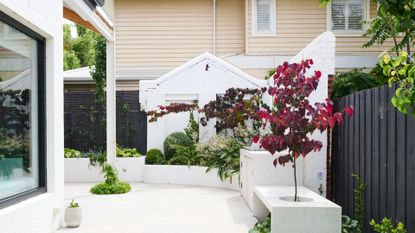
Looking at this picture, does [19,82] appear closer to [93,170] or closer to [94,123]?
[93,170]

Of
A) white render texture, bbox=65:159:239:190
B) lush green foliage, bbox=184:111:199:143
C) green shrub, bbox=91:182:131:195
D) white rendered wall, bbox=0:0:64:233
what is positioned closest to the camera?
white rendered wall, bbox=0:0:64:233

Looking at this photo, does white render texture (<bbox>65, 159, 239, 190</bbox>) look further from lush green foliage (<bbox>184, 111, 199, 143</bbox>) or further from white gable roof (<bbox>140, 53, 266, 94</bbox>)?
white gable roof (<bbox>140, 53, 266, 94</bbox>)

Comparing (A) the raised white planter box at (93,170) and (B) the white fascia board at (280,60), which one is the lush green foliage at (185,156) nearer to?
(A) the raised white planter box at (93,170)

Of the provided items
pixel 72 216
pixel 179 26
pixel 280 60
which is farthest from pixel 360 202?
pixel 179 26

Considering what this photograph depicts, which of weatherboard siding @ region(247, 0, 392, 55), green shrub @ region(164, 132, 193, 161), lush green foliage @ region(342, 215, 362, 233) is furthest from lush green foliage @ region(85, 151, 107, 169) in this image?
lush green foliage @ region(342, 215, 362, 233)

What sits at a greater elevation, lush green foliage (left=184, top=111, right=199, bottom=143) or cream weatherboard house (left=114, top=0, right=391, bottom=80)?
cream weatherboard house (left=114, top=0, right=391, bottom=80)

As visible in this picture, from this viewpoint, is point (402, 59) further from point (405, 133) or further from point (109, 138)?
point (109, 138)

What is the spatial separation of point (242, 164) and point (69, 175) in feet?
17.3

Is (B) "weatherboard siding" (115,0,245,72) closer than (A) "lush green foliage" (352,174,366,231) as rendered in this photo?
No

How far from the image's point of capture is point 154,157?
12.4 metres

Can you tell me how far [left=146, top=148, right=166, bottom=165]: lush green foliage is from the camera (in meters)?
12.3

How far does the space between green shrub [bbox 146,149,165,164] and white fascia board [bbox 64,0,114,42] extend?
360 cm

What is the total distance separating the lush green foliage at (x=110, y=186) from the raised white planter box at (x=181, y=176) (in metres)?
1.72

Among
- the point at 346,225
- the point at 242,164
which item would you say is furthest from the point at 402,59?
the point at 242,164
